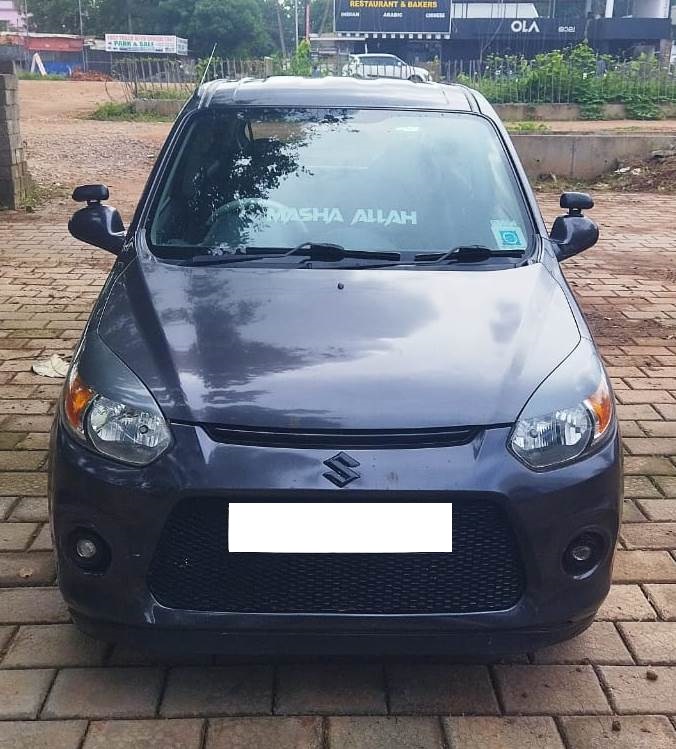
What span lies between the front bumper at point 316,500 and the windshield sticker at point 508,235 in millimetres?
1233

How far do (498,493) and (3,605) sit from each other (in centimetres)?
171

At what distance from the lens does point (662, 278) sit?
816 cm

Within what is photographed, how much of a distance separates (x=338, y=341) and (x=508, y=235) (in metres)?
1.12

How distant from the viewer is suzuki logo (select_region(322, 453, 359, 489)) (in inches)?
91.3

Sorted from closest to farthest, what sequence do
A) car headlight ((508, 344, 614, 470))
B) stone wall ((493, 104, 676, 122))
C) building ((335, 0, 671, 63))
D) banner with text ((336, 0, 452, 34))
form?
car headlight ((508, 344, 614, 470)) < stone wall ((493, 104, 676, 122)) < building ((335, 0, 671, 63)) < banner with text ((336, 0, 452, 34))

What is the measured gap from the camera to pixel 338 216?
11.8 feet

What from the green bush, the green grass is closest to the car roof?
the green bush

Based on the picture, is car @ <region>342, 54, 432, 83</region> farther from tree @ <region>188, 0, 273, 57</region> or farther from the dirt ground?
tree @ <region>188, 0, 273, 57</region>

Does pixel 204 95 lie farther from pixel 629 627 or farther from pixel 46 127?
pixel 46 127

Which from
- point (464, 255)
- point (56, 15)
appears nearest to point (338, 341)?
point (464, 255)

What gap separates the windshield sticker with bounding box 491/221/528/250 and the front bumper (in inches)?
48.5

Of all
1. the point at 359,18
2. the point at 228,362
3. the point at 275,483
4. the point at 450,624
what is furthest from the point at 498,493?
the point at 359,18

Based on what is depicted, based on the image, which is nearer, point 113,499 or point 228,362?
point 113,499

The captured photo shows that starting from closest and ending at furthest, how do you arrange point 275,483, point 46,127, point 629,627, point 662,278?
point 275,483 < point 629,627 < point 662,278 < point 46,127
